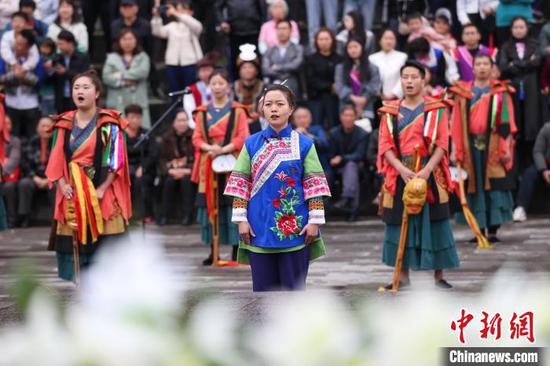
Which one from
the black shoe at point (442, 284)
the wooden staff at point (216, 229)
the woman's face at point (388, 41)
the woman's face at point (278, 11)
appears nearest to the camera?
the black shoe at point (442, 284)

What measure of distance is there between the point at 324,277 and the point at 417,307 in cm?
907

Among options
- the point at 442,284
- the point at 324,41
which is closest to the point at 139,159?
the point at 324,41

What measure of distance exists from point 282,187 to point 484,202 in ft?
19.6

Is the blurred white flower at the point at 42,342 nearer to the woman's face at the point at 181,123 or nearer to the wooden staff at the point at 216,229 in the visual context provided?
the wooden staff at the point at 216,229

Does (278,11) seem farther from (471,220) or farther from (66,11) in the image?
(471,220)

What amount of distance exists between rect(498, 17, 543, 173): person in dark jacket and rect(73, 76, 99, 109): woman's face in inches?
296

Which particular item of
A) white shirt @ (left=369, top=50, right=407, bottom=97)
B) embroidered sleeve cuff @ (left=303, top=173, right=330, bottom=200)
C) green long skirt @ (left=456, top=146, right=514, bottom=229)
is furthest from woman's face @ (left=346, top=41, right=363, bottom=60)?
embroidered sleeve cuff @ (left=303, top=173, right=330, bottom=200)

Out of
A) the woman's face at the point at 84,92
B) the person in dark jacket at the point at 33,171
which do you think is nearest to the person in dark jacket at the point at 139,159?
the person in dark jacket at the point at 33,171

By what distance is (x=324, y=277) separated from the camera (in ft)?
35.3

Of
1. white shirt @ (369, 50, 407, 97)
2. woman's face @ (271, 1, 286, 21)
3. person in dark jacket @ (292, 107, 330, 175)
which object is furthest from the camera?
woman's face @ (271, 1, 286, 21)

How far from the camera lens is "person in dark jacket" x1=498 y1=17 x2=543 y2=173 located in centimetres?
1542

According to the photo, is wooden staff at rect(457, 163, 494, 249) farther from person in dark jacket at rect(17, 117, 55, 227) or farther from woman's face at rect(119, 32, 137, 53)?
person in dark jacket at rect(17, 117, 55, 227)

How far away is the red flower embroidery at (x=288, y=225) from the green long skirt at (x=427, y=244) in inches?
89.3

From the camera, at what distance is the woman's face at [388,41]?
A: 52.0 ft
